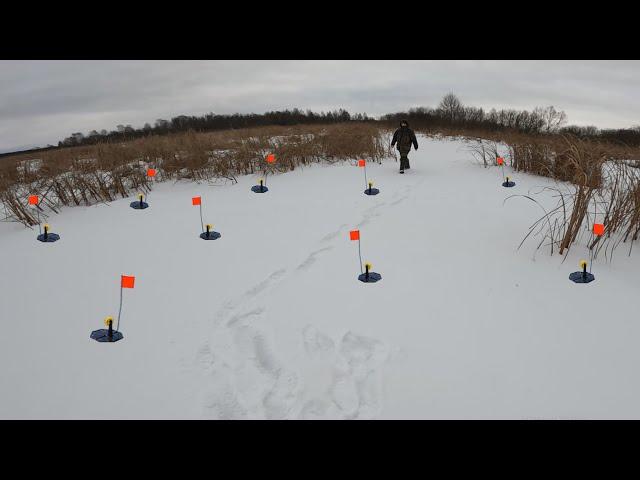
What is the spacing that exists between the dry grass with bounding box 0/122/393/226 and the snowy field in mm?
1467

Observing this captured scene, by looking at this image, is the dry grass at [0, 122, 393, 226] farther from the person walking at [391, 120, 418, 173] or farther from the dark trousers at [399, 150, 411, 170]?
the dark trousers at [399, 150, 411, 170]

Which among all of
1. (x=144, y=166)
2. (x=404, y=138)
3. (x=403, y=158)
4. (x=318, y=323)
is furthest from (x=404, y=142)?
(x=318, y=323)

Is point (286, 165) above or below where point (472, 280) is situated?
above

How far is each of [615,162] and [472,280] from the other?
2318mm

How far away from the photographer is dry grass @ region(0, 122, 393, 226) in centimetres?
659

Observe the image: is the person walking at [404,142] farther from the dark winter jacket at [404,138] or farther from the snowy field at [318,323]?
the snowy field at [318,323]

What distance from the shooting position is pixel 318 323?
2.98 metres

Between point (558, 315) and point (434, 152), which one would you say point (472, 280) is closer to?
point (558, 315)

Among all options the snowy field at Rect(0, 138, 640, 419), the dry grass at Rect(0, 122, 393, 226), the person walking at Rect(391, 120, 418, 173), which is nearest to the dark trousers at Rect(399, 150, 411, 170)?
the person walking at Rect(391, 120, 418, 173)

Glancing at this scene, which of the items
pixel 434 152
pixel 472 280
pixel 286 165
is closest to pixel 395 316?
pixel 472 280

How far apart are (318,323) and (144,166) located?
24.6 feet

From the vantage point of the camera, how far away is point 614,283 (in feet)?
11.0

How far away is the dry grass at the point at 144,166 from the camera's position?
6.59 meters

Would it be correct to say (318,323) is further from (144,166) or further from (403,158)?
(144,166)
